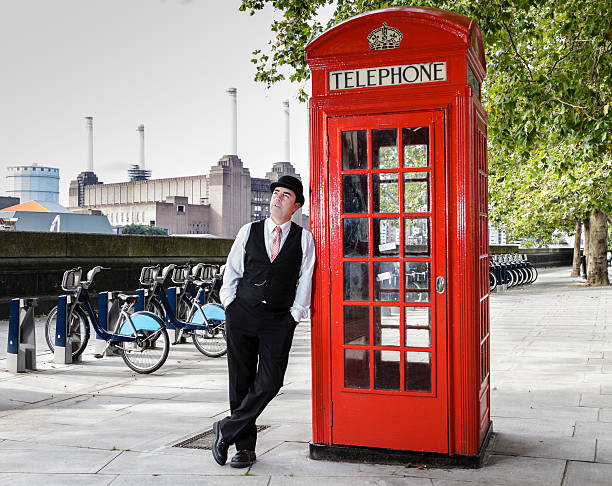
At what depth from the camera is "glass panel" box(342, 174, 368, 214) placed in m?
4.56

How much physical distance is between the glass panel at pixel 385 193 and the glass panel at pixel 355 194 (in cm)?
5

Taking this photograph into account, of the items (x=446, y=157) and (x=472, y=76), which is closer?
(x=446, y=157)

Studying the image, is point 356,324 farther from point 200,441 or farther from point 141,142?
point 141,142

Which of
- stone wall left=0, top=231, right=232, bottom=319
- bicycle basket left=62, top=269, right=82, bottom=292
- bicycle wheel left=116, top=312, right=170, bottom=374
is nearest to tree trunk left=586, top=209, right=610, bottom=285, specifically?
stone wall left=0, top=231, right=232, bottom=319

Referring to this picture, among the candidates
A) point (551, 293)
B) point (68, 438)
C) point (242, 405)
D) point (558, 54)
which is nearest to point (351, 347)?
point (242, 405)

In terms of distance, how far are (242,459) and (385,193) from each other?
71.5 inches

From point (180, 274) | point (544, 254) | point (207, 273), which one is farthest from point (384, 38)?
point (544, 254)

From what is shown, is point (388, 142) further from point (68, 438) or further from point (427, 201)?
point (68, 438)

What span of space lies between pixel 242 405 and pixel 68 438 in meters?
1.60

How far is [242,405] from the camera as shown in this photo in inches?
176

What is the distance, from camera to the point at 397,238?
4543mm

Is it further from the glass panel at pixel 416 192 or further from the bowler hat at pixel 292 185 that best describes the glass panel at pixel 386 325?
the bowler hat at pixel 292 185

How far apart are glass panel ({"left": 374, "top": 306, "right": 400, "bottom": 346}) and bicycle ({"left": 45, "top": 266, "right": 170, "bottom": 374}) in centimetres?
391

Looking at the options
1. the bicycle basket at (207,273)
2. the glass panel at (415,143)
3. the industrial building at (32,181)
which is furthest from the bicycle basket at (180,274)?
the industrial building at (32,181)
